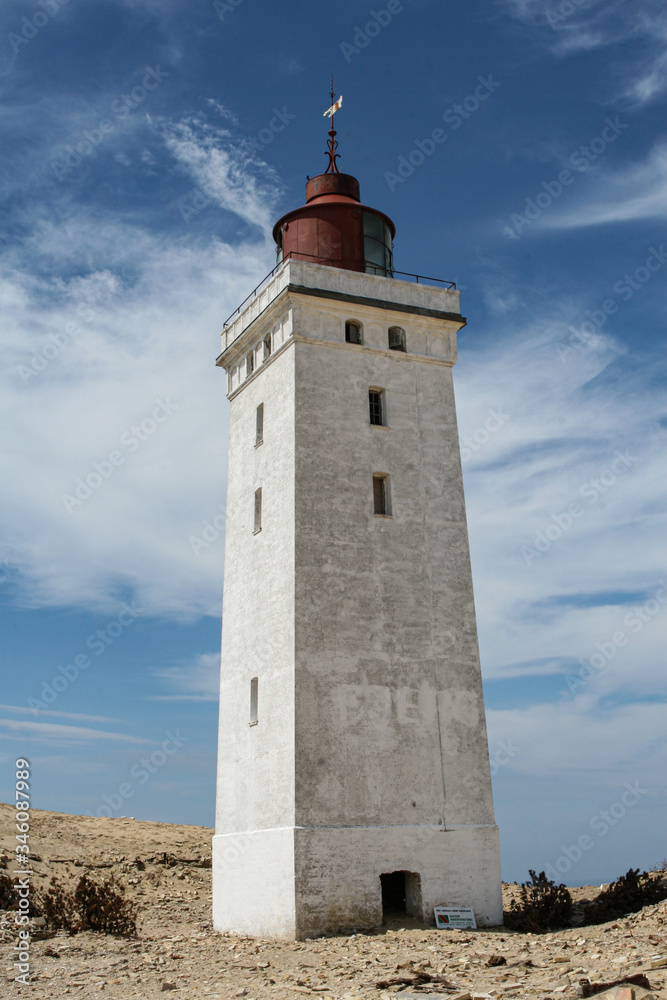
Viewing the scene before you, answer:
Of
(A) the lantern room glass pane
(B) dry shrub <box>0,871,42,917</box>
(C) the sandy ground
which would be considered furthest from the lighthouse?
(B) dry shrub <box>0,871,42,917</box>

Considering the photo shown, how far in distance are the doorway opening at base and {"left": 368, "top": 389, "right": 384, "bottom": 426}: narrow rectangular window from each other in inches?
417

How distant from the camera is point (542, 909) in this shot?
1936 centimetres

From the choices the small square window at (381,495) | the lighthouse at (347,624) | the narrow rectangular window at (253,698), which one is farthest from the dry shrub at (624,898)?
the small square window at (381,495)

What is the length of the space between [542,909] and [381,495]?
32.5 feet

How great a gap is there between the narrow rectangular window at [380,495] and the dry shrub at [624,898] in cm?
993

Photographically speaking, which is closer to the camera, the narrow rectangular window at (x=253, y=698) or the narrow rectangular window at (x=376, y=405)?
the narrow rectangular window at (x=253, y=698)

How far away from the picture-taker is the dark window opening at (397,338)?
78.0ft

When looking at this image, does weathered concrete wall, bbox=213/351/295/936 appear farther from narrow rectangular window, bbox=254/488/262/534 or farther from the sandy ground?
the sandy ground

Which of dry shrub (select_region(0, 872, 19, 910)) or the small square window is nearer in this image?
dry shrub (select_region(0, 872, 19, 910))

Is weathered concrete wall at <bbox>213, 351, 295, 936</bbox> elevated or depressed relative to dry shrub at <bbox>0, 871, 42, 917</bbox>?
elevated

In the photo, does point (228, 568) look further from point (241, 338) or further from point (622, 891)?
point (622, 891)

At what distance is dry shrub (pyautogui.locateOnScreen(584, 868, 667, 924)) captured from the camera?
1933 centimetres

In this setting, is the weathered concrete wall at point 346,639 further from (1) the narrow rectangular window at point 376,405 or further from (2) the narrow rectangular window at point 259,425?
(2) the narrow rectangular window at point 259,425

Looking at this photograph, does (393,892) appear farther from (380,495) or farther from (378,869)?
(380,495)
